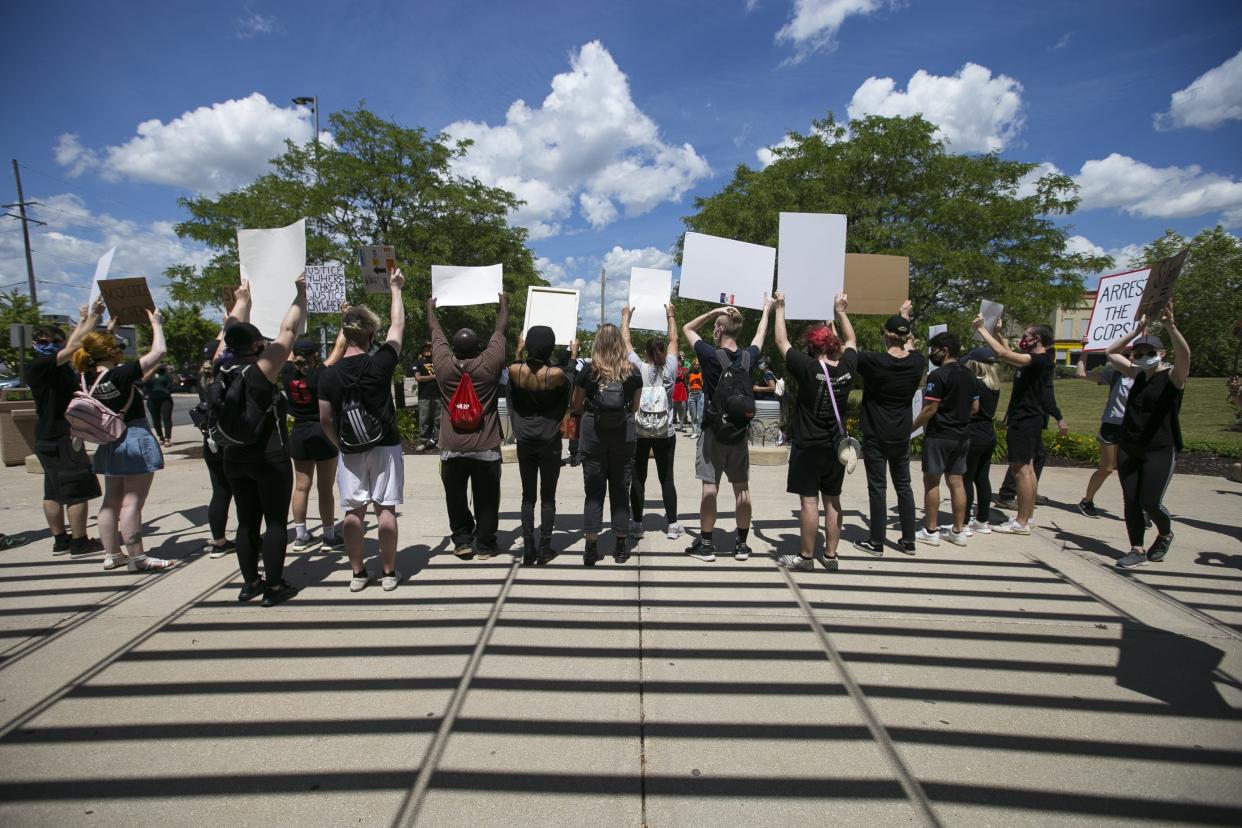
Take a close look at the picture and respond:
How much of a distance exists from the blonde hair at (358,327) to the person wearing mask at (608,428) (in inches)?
61.3

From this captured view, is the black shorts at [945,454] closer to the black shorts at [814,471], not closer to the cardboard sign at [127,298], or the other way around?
the black shorts at [814,471]

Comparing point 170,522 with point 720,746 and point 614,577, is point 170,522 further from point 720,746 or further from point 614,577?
→ point 720,746

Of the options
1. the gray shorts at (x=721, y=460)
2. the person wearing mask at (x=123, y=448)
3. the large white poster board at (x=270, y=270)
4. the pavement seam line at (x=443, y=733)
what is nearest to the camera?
the pavement seam line at (x=443, y=733)

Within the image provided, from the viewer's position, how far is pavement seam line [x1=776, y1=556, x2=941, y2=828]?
2141 millimetres

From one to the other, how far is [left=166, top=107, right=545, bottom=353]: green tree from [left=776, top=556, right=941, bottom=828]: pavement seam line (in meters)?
11.5

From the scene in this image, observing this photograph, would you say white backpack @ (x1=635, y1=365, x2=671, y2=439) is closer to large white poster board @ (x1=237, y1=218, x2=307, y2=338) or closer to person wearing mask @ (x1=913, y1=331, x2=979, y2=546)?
person wearing mask @ (x1=913, y1=331, x2=979, y2=546)

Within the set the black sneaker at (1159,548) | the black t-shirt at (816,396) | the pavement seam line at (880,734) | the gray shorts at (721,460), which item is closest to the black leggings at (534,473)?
the gray shorts at (721,460)

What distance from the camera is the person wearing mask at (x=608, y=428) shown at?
4.46m

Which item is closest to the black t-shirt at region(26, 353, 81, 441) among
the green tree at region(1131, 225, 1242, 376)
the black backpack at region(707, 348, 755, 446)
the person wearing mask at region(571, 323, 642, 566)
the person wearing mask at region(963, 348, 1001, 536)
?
the person wearing mask at region(571, 323, 642, 566)

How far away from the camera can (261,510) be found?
3941 millimetres

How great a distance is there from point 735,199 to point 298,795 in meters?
14.7

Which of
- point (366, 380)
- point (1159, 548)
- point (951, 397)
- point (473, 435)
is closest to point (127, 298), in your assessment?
point (366, 380)

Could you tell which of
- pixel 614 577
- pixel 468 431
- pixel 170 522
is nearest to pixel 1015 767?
pixel 614 577

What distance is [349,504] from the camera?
4.00 meters
